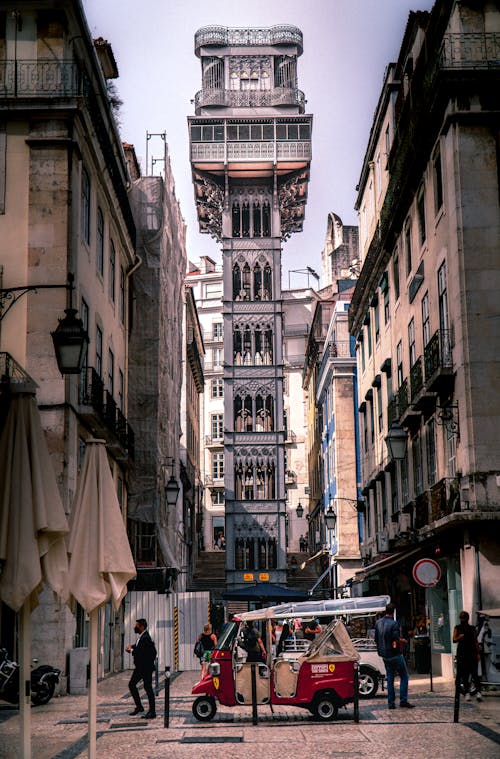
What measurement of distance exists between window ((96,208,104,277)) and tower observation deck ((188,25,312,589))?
123ft

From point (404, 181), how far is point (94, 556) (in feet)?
73.6

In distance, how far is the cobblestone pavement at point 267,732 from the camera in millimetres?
13883

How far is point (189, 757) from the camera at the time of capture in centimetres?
1337

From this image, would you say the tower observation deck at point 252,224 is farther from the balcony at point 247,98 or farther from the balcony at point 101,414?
the balcony at point 101,414

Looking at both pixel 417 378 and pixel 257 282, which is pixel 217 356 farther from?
pixel 417 378

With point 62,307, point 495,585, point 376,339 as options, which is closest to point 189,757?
point 495,585

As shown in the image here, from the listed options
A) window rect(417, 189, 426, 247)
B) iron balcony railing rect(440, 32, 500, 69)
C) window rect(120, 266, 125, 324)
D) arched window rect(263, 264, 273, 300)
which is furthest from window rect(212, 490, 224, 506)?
iron balcony railing rect(440, 32, 500, 69)

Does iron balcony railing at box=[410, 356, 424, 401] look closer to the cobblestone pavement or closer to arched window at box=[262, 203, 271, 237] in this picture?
the cobblestone pavement

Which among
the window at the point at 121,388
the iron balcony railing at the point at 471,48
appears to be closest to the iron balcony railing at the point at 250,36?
the window at the point at 121,388

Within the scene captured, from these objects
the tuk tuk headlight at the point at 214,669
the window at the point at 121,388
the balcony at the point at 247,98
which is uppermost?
the balcony at the point at 247,98

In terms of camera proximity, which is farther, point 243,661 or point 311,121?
point 311,121

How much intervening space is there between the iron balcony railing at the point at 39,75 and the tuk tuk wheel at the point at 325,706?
1530 centimetres

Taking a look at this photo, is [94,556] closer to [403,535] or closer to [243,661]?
[243,661]

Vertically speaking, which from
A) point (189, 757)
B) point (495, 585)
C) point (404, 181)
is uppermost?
point (404, 181)
